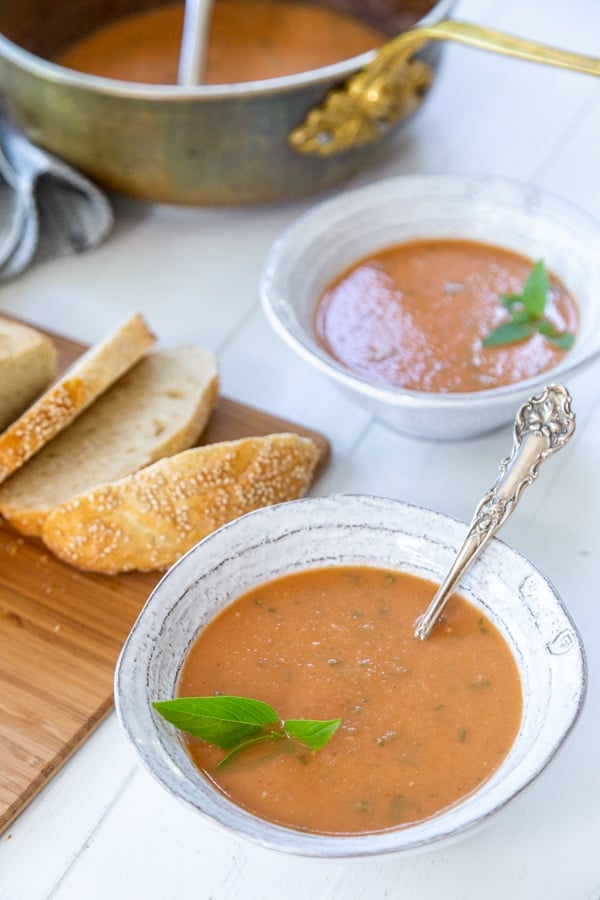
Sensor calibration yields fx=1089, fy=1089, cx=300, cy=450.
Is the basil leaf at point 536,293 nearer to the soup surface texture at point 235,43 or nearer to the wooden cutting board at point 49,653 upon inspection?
the wooden cutting board at point 49,653

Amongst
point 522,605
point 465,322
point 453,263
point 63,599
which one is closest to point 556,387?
point 522,605

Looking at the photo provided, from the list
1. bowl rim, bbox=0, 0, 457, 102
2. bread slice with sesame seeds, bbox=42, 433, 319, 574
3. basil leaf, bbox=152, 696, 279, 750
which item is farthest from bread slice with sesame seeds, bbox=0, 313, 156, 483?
basil leaf, bbox=152, 696, 279, 750

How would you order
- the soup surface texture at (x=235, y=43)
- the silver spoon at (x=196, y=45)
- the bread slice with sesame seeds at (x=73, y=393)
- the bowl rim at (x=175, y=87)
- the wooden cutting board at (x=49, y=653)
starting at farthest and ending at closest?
the soup surface texture at (x=235, y=43)
the silver spoon at (x=196, y=45)
the bowl rim at (x=175, y=87)
the bread slice with sesame seeds at (x=73, y=393)
the wooden cutting board at (x=49, y=653)

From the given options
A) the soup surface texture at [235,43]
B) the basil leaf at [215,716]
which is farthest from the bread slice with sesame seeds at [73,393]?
the soup surface texture at [235,43]

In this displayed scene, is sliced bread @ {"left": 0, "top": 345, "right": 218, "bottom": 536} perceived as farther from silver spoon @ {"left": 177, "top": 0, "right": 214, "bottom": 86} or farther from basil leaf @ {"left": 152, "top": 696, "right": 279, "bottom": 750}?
silver spoon @ {"left": 177, "top": 0, "right": 214, "bottom": 86}

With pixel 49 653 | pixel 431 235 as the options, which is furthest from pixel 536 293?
pixel 49 653

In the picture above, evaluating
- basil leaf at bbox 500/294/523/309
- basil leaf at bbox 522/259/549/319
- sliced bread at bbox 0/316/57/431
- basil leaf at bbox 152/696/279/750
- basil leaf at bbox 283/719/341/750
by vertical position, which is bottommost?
sliced bread at bbox 0/316/57/431

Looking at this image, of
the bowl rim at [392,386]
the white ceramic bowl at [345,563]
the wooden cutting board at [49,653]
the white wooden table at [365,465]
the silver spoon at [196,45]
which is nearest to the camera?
the white ceramic bowl at [345,563]
